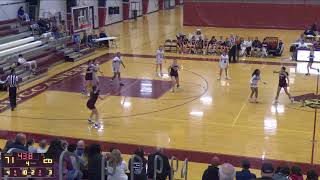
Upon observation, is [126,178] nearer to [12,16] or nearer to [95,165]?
[95,165]

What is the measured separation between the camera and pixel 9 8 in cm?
3497

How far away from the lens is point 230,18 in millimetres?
49625

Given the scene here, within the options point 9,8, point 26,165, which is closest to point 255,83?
point 26,165

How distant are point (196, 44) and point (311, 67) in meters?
8.98

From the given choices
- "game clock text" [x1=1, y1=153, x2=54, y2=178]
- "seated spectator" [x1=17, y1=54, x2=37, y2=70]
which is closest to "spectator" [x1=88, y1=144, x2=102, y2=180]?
"game clock text" [x1=1, y1=153, x2=54, y2=178]

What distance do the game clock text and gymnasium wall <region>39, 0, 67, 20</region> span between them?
30922 mm

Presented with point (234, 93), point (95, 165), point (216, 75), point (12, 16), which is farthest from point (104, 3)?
point (95, 165)

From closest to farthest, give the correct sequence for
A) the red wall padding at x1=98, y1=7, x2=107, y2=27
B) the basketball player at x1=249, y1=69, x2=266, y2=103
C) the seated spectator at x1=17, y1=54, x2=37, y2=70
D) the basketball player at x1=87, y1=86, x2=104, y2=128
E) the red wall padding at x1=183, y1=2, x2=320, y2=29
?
the basketball player at x1=87, y1=86, x2=104, y2=128 → the basketball player at x1=249, y1=69, x2=266, y2=103 → the seated spectator at x1=17, y1=54, x2=37, y2=70 → the red wall padding at x1=183, y1=2, x2=320, y2=29 → the red wall padding at x1=98, y1=7, x2=107, y2=27

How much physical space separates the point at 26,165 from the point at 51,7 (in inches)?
1316

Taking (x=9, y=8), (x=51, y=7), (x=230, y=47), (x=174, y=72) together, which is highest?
(x=51, y=7)

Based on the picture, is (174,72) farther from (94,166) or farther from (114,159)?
(114,159)

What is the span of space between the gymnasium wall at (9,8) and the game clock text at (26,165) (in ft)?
87.6

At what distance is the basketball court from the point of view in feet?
55.9

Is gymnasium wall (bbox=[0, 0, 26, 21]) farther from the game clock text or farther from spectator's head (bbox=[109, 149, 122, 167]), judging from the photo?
the game clock text
